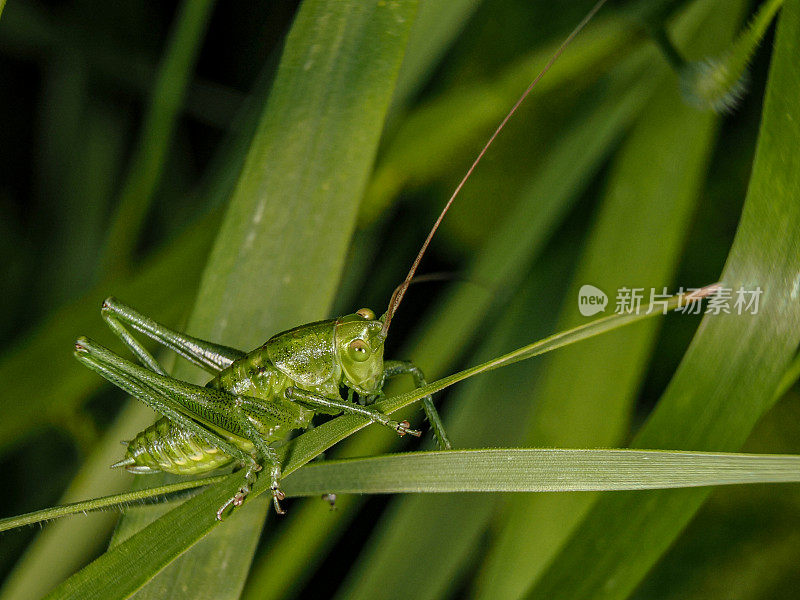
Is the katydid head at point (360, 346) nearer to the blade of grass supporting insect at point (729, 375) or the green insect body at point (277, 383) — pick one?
the green insect body at point (277, 383)

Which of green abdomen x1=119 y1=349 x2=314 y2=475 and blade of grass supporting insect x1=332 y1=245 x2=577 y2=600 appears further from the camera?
blade of grass supporting insect x1=332 y1=245 x2=577 y2=600

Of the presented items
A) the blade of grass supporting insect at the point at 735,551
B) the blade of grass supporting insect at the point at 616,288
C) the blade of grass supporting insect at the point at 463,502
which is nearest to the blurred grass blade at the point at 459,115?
the blade of grass supporting insect at the point at 616,288

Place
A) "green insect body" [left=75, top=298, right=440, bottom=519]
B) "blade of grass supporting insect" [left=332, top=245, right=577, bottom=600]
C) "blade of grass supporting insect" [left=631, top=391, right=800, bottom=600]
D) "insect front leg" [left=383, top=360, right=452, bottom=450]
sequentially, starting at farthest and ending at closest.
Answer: "blade of grass supporting insect" [left=631, top=391, right=800, bottom=600]
"blade of grass supporting insect" [left=332, top=245, right=577, bottom=600]
"insect front leg" [left=383, top=360, right=452, bottom=450]
"green insect body" [left=75, top=298, right=440, bottom=519]

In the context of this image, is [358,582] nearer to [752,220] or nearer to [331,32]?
[752,220]

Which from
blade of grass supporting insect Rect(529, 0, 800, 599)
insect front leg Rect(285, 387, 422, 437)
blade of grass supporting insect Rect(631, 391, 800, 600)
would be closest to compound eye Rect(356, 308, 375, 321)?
insect front leg Rect(285, 387, 422, 437)

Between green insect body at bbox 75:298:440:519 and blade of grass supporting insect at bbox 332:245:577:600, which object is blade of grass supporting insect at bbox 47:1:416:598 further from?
blade of grass supporting insect at bbox 332:245:577:600

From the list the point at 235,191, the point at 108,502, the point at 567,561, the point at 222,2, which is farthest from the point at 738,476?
the point at 222,2
